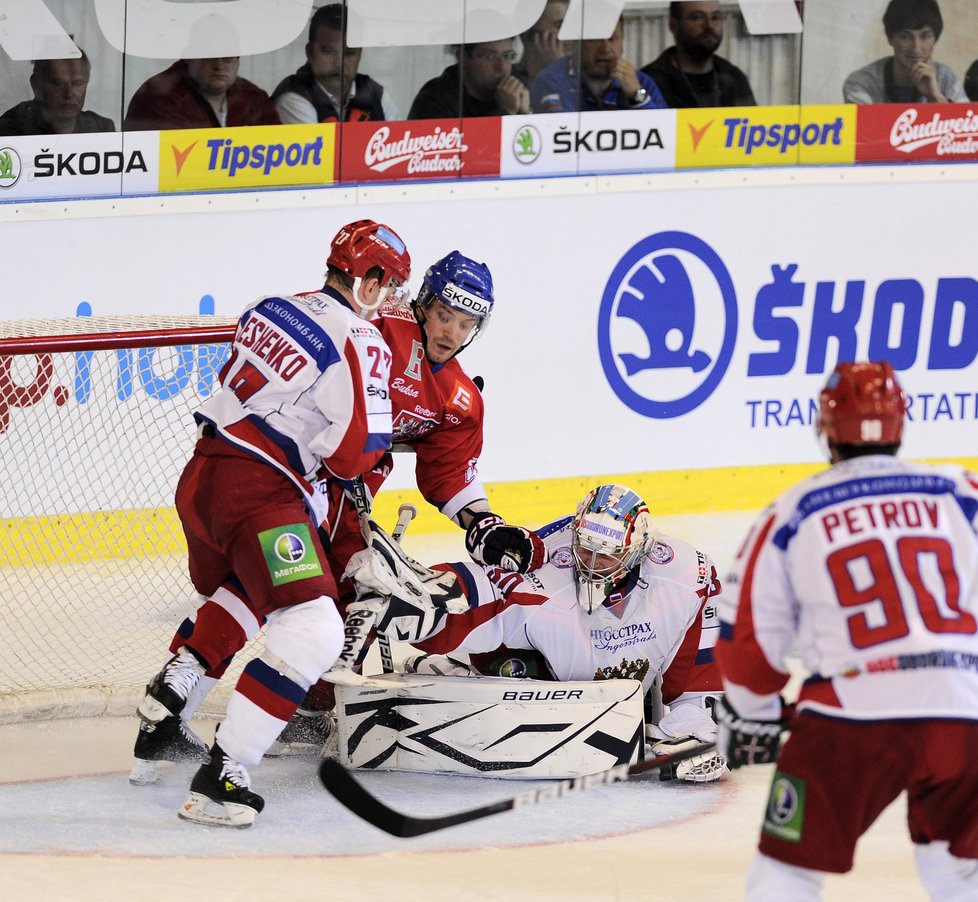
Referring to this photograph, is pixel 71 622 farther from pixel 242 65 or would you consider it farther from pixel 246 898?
pixel 242 65

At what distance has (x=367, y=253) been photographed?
350 centimetres

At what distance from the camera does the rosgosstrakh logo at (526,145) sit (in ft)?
20.0

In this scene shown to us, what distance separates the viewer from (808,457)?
6309mm

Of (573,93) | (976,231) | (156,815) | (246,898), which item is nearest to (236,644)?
(156,815)

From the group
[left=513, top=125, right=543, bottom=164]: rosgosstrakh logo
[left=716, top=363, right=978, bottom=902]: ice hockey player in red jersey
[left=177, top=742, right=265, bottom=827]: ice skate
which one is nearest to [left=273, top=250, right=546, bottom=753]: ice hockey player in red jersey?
[left=177, top=742, right=265, bottom=827]: ice skate

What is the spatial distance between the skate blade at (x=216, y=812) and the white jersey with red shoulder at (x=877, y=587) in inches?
55.2

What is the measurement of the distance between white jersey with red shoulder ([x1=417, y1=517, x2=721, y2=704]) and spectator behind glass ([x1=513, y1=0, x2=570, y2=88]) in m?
2.82

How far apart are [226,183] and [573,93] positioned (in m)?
1.34

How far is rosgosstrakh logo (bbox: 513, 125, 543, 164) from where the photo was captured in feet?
20.0

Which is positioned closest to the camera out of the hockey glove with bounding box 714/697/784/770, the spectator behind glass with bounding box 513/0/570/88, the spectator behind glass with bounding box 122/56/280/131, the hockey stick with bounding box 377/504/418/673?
the hockey glove with bounding box 714/697/784/770

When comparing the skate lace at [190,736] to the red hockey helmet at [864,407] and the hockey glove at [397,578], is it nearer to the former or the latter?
the hockey glove at [397,578]

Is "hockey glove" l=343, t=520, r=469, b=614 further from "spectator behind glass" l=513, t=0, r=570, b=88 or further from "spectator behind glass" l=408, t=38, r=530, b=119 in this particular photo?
"spectator behind glass" l=513, t=0, r=570, b=88

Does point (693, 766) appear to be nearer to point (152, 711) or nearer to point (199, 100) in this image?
point (152, 711)

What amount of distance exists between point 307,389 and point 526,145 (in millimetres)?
2930
